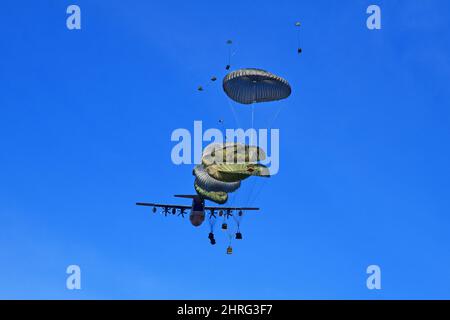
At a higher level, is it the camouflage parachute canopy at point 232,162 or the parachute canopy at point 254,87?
the parachute canopy at point 254,87

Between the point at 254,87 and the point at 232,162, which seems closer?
the point at 232,162

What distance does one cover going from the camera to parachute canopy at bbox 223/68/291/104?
6475 cm

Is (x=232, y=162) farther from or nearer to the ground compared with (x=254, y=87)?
nearer to the ground

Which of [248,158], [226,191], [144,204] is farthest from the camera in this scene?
[144,204]

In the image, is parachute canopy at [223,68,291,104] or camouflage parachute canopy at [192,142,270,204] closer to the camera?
parachute canopy at [223,68,291,104]

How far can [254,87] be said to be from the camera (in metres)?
68.4

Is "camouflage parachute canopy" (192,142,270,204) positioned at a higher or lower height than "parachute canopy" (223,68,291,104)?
lower

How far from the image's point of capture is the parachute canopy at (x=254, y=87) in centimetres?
6475

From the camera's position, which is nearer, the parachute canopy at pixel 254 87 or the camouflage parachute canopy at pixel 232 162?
the parachute canopy at pixel 254 87
